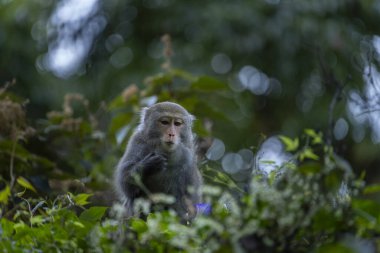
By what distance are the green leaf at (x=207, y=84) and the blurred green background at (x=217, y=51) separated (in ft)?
15.4

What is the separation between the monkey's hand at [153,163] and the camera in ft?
17.5

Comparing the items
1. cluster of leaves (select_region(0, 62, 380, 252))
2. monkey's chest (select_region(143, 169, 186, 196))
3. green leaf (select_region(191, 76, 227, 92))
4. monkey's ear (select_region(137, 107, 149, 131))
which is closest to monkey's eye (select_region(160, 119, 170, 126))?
monkey's ear (select_region(137, 107, 149, 131))

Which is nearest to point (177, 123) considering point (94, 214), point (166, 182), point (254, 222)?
point (166, 182)

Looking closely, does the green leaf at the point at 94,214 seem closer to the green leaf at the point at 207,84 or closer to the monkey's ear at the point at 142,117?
the monkey's ear at the point at 142,117

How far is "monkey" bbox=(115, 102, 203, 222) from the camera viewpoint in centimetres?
538

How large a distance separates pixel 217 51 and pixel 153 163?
8.76 m

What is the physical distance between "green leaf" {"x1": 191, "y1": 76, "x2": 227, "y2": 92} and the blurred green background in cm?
471

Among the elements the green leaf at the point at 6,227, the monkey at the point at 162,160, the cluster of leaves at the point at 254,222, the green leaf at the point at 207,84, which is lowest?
the green leaf at the point at 207,84

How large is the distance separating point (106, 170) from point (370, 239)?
156 inches

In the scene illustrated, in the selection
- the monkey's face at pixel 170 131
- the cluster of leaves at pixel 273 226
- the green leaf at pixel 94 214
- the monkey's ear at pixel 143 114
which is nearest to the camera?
the cluster of leaves at pixel 273 226

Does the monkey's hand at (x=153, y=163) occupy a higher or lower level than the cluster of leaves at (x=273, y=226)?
lower

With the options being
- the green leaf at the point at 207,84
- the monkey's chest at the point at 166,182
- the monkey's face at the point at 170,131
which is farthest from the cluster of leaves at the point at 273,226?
the green leaf at the point at 207,84

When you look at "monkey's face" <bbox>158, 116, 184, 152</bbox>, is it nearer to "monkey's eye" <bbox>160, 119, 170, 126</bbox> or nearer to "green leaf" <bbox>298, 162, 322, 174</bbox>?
"monkey's eye" <bbox>160, 119, 170, 126</bbox>

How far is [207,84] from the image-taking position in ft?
23.4
